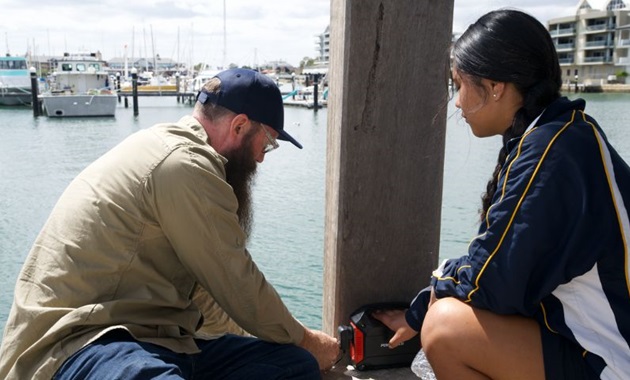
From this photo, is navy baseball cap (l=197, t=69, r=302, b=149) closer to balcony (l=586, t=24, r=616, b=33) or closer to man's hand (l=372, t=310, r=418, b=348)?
man's hand (l=372, t=310, r=418, b=348)

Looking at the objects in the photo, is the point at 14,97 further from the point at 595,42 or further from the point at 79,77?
the point at 595,42

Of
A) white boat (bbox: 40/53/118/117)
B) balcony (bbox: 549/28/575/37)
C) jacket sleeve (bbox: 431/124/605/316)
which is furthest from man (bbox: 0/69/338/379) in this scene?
balcony (bbox: 549/28/575/37)

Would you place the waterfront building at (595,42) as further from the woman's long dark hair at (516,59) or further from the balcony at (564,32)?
the woman's long dark hair at (516,59)

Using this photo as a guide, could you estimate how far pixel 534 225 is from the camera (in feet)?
6.38

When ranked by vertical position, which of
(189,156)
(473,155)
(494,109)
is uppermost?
(494,109)

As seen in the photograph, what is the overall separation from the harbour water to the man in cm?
98

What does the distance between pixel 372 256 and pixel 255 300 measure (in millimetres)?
811

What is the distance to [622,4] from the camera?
84812 millimetres

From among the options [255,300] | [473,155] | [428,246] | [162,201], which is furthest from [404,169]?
[473,155]

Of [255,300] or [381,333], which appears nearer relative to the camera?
[255,300]

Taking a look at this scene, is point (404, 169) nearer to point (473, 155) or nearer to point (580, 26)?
point (473, 155)

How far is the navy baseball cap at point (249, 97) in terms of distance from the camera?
2551 mm

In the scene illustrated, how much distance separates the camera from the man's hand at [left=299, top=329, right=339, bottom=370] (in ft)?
9.07

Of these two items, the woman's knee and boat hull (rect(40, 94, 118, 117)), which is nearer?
the woman's knee
